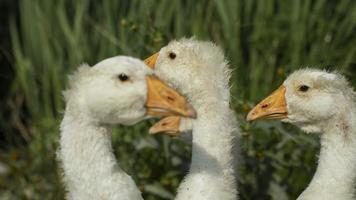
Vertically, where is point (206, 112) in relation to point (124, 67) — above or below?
below

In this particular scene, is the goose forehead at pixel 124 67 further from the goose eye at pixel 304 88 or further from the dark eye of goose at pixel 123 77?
the goose eye at pixel 304 88

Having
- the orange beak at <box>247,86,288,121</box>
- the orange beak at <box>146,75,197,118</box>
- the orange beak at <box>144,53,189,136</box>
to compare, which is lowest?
the orange beak at <box>144,53,189,136</box>

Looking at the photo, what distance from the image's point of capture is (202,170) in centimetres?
653

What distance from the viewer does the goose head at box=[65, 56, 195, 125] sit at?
576 cm

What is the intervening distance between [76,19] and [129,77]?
14.7 feet

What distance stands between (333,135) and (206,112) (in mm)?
886

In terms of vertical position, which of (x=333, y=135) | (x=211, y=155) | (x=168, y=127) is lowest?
(x=168, y=127)

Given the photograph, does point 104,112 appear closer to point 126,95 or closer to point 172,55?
point 126,95

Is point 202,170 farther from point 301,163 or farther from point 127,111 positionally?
point 301,163

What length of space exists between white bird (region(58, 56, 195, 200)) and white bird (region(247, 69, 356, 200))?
122 cm

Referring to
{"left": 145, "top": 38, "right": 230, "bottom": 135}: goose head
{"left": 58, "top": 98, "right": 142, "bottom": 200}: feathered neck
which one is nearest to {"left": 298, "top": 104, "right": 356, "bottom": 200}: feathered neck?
{"left": 145, "top": 38, "right": 230, "bottom": 135}: goose head

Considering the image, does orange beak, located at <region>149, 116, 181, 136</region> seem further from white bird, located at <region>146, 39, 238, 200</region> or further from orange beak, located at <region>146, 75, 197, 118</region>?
orange beak, located at <region>146, 75, 197, 118</region>

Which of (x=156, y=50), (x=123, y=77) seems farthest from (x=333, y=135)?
(x=156, y=50)

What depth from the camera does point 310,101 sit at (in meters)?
6.65
